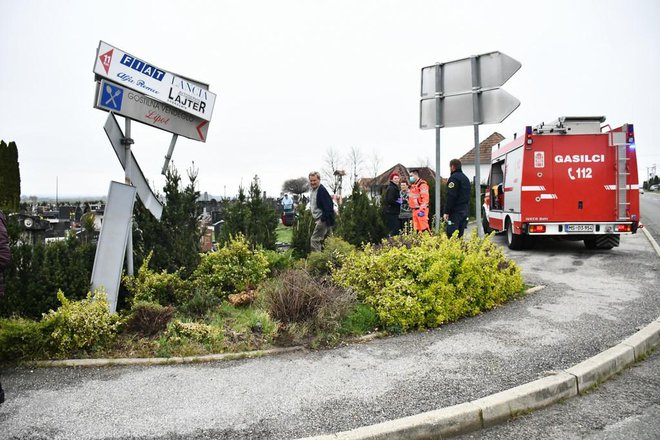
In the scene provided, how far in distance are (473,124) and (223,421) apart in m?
5.99

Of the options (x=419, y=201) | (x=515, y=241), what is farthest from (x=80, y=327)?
(x=515, y=241)

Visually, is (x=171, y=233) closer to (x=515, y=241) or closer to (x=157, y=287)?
(x=157, y=287)

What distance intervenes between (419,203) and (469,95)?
445 centimetres

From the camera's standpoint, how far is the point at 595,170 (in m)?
10.1

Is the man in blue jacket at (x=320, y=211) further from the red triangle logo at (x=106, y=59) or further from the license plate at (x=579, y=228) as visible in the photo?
the license plate at (x=579, y=228)

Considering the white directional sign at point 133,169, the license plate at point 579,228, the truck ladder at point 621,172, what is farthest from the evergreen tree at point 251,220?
the truck ladder at point 621,172

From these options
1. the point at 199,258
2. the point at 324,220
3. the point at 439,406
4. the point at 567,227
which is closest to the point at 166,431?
the point at 439,406

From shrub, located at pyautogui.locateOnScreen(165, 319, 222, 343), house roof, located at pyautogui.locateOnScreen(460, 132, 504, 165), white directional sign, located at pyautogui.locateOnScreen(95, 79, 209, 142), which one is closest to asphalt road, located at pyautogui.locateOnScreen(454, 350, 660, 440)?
shrub, located at pyautogui.locateOnScreen(165, 319, 222, 343)

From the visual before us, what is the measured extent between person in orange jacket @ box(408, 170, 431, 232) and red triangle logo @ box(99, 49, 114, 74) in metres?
7.75

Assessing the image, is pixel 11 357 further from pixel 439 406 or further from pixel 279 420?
pixel 439 406

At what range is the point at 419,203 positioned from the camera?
38.1 feet

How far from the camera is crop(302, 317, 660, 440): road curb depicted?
9.82 feet

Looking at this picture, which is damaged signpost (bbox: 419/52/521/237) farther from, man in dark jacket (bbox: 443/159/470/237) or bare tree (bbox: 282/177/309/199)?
bare tree (bbox: 282/177/309/199)

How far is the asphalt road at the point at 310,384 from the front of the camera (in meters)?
3.11
